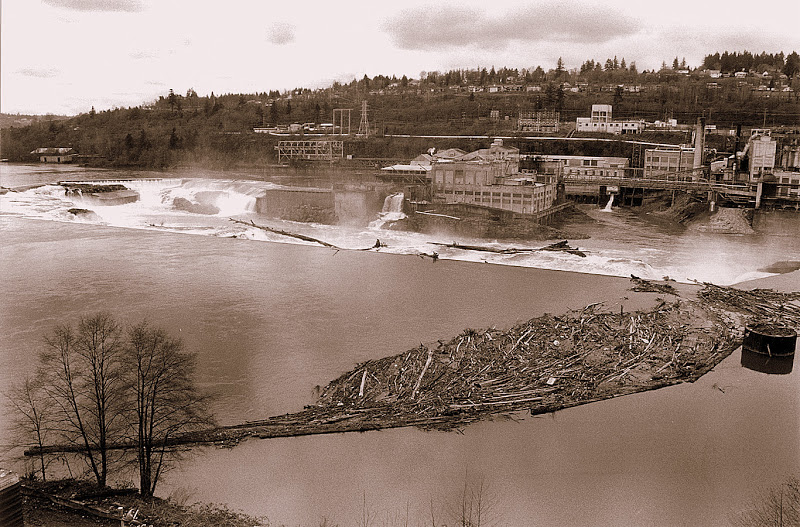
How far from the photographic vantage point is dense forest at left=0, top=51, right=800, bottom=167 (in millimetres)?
9453

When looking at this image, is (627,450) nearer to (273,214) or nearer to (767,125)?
(767,125)

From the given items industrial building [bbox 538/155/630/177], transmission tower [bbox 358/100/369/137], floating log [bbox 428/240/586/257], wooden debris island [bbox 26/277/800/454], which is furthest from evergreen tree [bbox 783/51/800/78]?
transmission tower [bbox 358/100/369/137]

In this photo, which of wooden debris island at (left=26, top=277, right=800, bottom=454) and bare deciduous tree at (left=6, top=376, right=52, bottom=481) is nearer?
bare deciduous tree at (left=6, top=376, right=52, bottom=481)

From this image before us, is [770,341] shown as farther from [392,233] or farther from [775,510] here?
[392,233]

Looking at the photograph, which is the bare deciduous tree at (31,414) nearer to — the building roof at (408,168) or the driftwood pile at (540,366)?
the driftwood pile at (540,366)

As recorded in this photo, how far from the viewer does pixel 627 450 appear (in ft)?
13.3

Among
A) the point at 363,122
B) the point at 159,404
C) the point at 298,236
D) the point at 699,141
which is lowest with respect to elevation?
the point at 159,404

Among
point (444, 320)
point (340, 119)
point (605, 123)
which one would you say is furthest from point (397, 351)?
point (340, 119)

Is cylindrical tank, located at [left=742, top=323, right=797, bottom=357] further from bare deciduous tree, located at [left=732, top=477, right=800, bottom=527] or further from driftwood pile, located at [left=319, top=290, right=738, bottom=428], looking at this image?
bare deciduous tree, located at [left=732, top=477, right=800, bottom=527]

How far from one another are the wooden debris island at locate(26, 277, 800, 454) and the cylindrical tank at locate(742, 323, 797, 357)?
12 centimetres

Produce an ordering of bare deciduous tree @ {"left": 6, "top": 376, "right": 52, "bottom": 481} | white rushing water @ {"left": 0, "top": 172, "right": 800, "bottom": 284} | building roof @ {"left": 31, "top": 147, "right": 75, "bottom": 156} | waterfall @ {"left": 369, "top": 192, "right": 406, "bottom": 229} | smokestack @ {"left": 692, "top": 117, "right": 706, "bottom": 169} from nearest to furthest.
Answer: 1. bare deciduous tree @ {"left": 6, "top": 376, "right": 52, "bottom": 481}
2. white rushing water @ {"left": 0, "top": 172, "right": 800, "bottom": 284}
3. smokestack @ {"left": 692, "top": 117, "right": 706, "bottom": 169}
4. waterfall @ {"left": 369, "top": 192, "right": 406, "bottom": 229}
5. building roof @ {"left": 31, "top": 147, "right": 75, "bottom": 156}

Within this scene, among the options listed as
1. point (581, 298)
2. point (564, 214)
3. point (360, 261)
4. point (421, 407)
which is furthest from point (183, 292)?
point (564, 214)

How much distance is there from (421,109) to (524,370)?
901 cm

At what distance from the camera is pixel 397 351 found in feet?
17.6
